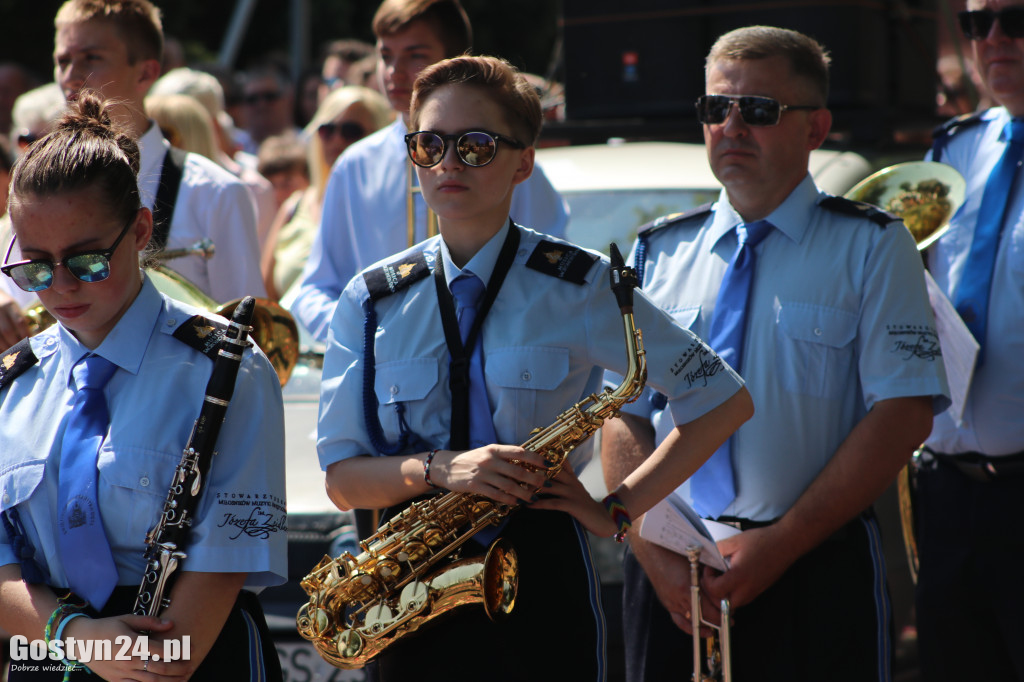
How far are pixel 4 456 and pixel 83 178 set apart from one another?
0.64 metres

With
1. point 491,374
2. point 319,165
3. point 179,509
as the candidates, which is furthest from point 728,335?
point 319,165

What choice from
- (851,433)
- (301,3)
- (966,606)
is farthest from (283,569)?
(301,3)

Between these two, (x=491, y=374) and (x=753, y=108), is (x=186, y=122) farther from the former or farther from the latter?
(x=491, y=374)

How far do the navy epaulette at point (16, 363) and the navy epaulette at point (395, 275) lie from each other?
0.79 meters

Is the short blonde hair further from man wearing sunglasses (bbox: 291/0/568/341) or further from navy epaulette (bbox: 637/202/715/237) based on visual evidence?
navy epaulette (bbox: 637/202/715/237)

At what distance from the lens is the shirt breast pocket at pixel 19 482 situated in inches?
103

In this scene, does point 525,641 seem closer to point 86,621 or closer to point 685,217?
point 86,621

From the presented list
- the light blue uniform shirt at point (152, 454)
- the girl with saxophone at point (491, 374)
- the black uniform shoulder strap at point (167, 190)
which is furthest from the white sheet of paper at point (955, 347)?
the black uniform shoulder strap at point (167, 190)

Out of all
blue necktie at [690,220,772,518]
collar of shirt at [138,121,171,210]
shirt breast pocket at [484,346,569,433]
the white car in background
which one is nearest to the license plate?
the white car in background

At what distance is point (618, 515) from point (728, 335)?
802 millimetres

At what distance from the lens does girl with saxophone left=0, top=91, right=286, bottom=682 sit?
8.41 ft

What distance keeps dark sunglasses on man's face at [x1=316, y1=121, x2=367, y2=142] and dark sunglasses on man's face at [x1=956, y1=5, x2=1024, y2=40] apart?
3469 millimetres

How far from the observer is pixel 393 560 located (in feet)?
9.12

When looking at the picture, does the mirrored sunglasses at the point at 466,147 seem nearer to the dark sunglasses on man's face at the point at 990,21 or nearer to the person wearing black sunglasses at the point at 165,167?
the person wearing black sunglasses at the point at 165,167
